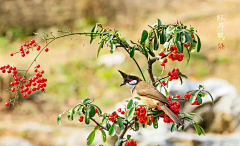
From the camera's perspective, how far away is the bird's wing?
55.1 inches

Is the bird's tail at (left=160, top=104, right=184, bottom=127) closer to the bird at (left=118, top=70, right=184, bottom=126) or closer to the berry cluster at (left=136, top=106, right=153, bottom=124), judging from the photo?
the bird at (left=118, top=70, right=184, bottom=126)

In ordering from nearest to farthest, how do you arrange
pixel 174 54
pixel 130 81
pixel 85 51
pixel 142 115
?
pixel 142 115 → pixel 174 54 → pixel 130 81 → pixel 85 51

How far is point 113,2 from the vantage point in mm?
4992

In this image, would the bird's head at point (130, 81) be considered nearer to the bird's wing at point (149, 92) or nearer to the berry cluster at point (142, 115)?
the bird's wing at point (149, 92)

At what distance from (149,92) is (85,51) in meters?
2.91

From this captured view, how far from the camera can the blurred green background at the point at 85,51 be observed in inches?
134

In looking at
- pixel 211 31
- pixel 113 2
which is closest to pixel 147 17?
pixel 113 2

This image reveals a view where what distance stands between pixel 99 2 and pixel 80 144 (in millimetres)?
2827

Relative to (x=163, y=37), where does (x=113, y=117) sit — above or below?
below

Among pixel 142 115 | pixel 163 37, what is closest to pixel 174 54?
pixel 163 37

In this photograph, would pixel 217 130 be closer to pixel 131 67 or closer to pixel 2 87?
pixel 131 67

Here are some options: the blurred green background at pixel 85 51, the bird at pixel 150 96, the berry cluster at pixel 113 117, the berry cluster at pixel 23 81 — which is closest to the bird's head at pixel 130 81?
the bird at pixel 150 96

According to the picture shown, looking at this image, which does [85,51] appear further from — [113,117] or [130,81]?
[113,117]

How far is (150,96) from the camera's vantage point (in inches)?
56.7
